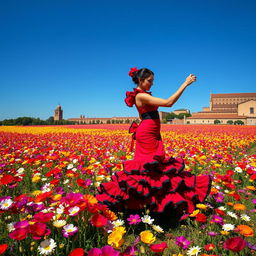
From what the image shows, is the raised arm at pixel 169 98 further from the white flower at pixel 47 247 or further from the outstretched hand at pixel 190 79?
the white flower at pixel 47 247

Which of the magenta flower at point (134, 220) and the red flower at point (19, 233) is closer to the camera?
the red flower at point (19, 233)

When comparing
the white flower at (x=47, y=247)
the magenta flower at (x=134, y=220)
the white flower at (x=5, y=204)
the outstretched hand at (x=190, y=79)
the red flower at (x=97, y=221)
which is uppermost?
the outstretched hand at (x=190, y=79)

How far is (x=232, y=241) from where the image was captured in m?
1.18

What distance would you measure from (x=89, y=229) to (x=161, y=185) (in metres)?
0.85

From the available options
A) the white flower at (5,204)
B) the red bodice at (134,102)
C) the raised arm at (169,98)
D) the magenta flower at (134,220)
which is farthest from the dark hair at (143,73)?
the white flower at (5,204)

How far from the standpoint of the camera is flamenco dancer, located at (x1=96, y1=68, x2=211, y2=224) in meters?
2.19

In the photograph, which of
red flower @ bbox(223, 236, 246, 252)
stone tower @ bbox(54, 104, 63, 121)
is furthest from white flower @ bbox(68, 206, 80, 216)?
stone tower @ bbox(54, 104, 63, 121)

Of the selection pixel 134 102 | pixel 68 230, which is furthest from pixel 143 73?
pixel 68 230

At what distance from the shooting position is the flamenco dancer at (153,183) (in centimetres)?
219

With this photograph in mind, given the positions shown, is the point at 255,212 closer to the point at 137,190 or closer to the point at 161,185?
the point at 161,185

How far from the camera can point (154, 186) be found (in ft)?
7.07

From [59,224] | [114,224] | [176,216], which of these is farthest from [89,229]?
[176,216]

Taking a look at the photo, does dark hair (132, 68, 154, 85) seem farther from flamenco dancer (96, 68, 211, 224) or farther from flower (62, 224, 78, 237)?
flower (62, 224, 78, 237)

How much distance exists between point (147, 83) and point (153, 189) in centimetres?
135
